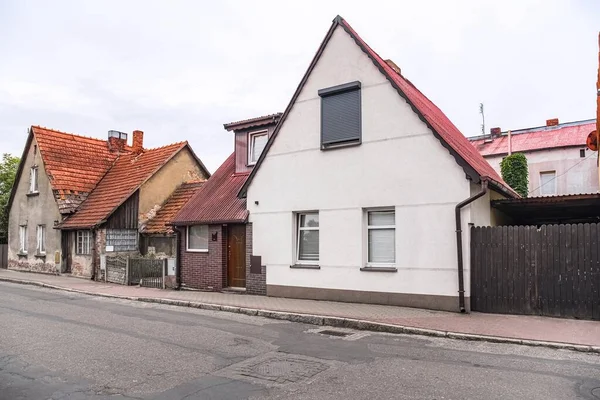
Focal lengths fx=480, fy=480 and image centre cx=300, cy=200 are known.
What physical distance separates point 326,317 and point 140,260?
10.5 metres

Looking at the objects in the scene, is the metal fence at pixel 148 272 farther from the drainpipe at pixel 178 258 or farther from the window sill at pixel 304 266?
the window sill at pixel 304 266

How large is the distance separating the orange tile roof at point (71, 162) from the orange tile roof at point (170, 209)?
4313 millimetres

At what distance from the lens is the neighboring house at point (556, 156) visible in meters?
31.5

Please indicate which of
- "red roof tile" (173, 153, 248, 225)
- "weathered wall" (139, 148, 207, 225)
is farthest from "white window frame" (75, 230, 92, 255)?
"red roof tile" (173, 153, 248, 225)

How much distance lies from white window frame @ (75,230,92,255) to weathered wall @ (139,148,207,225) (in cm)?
236

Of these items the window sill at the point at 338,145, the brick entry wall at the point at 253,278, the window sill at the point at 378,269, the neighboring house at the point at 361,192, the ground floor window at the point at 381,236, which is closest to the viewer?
the neighboring house at the point at 361,192

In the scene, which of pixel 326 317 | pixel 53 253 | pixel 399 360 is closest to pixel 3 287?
pixel 53 253

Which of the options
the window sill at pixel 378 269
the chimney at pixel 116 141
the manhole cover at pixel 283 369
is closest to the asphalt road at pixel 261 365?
the manhole cover at pixel 283 369

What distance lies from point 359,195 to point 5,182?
29199mm

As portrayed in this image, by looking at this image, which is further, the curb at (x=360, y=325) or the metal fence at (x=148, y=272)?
the metal fence at (x=148, y=272)

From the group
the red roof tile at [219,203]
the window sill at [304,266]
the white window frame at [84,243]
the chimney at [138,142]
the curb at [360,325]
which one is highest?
the chimney at [138,142]

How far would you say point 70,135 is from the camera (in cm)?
2620

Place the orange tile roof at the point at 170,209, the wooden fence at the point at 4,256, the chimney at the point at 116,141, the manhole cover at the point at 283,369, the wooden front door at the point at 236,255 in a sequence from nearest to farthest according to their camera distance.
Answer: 1. the manhole cover at the point at 283,369
2. the wooden front door at the point at 236,255
3. the orange tile roof at the point at 170,209
4. the wooden fence at the point at 4,256
5. the chimney at the point at 116,141

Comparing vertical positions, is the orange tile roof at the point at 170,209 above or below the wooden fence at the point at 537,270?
above
